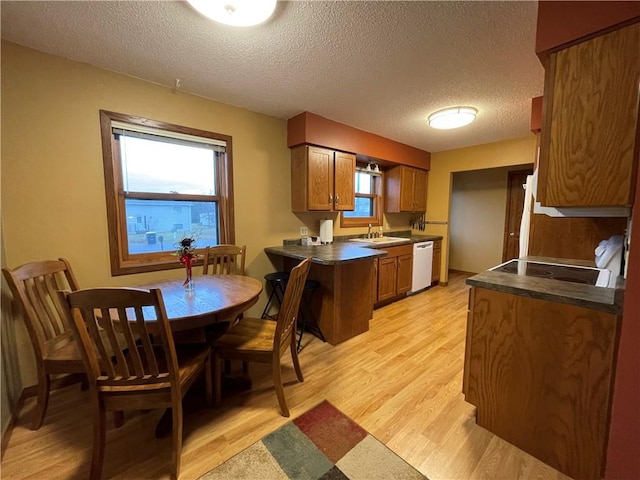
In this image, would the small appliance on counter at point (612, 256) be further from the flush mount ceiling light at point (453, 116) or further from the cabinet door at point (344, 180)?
the cabinet door at point (344, 180)

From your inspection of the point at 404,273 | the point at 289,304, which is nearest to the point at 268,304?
the point at 289,304

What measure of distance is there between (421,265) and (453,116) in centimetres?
219

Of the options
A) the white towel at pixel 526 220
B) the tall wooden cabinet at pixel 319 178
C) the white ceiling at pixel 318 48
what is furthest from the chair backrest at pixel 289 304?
the white towel at pixel 526 220

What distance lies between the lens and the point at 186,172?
2.51 meters

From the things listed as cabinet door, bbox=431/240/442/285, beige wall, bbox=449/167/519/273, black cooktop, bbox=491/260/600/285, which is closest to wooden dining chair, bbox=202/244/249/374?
black cooktop, bbox=491/260/600/285

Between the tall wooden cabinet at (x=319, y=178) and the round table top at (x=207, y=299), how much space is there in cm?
130

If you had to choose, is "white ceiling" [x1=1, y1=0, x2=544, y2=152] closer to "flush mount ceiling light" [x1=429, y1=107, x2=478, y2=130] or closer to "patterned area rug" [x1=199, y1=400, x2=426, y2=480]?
"flush mount ceiling light" [x1=429, y1=107, x2=478, y2=130]

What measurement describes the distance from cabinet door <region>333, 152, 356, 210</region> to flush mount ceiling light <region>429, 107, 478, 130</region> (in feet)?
3.40

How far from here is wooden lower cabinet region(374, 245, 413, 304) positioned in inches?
137

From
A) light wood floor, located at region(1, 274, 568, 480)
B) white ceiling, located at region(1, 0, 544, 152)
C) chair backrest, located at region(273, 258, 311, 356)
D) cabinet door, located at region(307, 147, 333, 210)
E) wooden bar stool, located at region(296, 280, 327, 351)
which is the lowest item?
light wood floor, located at region(1, 274, 568, 480)

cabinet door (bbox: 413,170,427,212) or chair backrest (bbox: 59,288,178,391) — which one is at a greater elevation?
cabinet door (bbox: 413,170,427,212)

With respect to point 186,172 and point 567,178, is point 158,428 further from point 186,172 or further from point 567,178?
point 567,178

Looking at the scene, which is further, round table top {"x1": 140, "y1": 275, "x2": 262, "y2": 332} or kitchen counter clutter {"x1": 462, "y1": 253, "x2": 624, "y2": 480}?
round table top {"x1": 140, "y1": 275, "x2": 262, "y2": 332}

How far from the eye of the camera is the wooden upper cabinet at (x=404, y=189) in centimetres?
421
